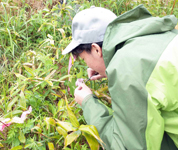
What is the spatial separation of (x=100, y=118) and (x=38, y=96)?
73 cm

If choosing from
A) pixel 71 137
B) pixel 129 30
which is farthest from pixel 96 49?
pixel 71 137

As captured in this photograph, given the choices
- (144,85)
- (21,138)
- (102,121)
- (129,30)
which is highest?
(129,30)

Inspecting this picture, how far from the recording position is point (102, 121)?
110 cm

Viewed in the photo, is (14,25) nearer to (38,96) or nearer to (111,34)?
(38,96)

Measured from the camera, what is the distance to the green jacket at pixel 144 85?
0.84m

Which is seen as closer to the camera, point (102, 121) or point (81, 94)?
point (102, 121)

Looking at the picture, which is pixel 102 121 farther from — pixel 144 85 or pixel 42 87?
pixel 42 87

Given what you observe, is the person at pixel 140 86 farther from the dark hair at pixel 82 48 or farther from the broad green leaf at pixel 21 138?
the broad green leaf at pixel 21 138

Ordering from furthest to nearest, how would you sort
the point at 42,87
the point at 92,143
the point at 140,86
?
the point at 42,87, the point at 92,143, the point at 140,86

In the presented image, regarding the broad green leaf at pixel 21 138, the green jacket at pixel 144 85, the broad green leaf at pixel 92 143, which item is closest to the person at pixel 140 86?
the green jacket at pixel 144 85

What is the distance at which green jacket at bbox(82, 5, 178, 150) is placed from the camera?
2.76 ft

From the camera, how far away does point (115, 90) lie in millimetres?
925

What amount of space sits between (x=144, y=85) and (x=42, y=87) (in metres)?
0.95

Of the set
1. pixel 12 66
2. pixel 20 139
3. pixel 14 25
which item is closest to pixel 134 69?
pixel 20 139
